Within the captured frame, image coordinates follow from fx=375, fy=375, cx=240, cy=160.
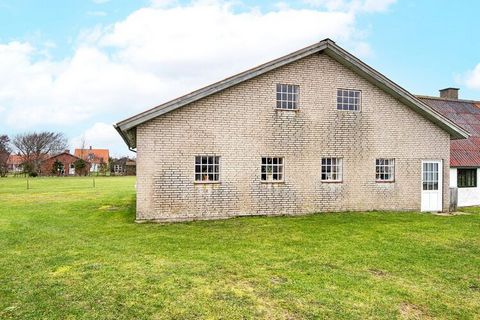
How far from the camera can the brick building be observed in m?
13.3

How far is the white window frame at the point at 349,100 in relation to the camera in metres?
15.6

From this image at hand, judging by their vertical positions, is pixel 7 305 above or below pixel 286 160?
below

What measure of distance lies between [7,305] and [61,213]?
11.2 metres

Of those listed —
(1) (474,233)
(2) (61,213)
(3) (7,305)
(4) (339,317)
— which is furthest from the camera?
(2) (61,213)

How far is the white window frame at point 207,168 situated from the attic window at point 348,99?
18.8 ft

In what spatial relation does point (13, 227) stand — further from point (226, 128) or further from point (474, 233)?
point (474, 233)

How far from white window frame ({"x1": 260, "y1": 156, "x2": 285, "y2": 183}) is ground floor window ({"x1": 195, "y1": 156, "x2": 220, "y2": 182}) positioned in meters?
1.76

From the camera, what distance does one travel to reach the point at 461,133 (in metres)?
16.4

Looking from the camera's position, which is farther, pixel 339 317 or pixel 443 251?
pixel 443 251

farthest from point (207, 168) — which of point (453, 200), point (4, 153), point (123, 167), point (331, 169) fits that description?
point (4, 153)

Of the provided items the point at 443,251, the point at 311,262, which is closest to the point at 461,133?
the point at 443,251

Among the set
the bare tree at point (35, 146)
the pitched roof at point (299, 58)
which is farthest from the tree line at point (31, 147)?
the pitched roof at point (299, 58)

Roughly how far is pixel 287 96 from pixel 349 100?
2.83 meters

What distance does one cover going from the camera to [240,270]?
7.47 metres
